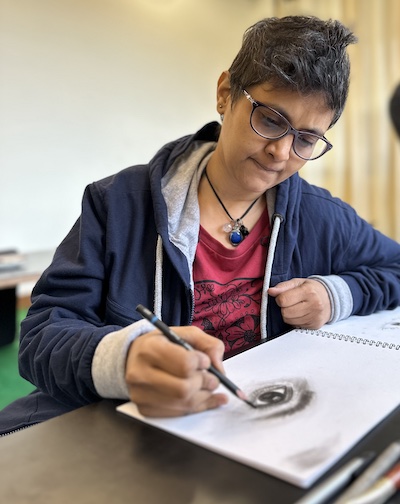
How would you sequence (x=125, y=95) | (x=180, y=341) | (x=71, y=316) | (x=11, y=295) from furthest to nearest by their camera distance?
(x=125, y=95), (x=11, y=295), (x=71, y=316), (x=180, y=341)

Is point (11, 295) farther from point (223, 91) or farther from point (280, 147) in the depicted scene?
point (280, 147)

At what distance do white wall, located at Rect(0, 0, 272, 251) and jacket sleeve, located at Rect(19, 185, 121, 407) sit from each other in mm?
2248

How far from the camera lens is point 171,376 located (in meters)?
0.57

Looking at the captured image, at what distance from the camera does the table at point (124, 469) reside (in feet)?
1.49

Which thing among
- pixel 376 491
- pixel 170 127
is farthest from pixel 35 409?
pixel 170 127

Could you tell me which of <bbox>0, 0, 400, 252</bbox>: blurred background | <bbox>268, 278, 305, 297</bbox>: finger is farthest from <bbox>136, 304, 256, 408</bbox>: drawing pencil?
<bbox>0, 0, 400, 252</bbox>: blurred background

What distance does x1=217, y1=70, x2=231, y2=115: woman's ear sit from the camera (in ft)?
3.44

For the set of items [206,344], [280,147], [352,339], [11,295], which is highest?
[280,147]

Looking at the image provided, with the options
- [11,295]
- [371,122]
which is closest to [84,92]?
[11,295]

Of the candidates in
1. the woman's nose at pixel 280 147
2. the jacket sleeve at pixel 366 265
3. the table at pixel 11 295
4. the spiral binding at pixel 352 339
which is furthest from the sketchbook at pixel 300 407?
the table at pixel 11 295

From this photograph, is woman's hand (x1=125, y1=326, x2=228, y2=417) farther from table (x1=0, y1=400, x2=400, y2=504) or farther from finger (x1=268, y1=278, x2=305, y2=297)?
finger (x1=268, y1=278, x2=305, y2=297)

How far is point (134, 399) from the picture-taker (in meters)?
0.60

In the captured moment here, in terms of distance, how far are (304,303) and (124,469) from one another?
570 mm

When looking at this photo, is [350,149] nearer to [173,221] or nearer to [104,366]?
[173,221]
